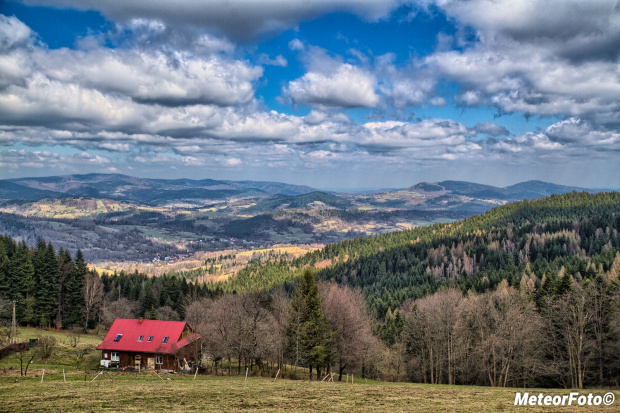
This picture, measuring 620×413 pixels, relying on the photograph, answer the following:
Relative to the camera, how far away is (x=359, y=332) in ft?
184

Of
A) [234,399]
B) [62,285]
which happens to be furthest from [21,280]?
[234,399]

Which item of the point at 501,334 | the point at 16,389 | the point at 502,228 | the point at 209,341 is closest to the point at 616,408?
the point at 501,334

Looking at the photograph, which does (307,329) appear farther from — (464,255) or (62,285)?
(464,255)

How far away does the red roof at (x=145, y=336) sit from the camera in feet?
210

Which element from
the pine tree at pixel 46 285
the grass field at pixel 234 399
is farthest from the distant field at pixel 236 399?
the pine tree at pixel 46 285

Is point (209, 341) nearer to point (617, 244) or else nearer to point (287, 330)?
point (287, 330)

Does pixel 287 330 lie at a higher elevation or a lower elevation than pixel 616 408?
lower

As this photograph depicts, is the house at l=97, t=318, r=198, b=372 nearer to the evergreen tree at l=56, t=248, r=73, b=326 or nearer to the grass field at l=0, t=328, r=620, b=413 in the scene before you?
the evergreen tree at l=56, t=248, r=73, b=326

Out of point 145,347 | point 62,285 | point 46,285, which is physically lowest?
point 145,347

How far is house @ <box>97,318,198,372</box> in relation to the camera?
6372 cm

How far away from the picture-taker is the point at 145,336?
66.4 m

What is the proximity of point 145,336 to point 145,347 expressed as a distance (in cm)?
223

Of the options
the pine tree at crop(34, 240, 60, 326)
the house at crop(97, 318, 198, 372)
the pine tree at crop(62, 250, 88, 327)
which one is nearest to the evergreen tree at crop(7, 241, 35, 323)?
the pine tree at crop(34, 240, 60, 326)

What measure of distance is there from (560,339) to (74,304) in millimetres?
93007
